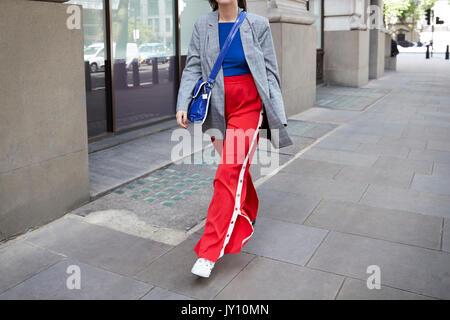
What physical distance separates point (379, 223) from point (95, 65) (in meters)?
4.73

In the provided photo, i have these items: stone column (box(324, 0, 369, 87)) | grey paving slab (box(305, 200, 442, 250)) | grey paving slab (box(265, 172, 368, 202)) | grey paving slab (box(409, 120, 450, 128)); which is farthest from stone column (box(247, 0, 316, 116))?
stone column (box(324, 0, 369, 87))

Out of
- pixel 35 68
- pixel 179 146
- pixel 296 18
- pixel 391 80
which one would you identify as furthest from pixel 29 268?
pixel 391 80

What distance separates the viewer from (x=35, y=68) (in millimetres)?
4105

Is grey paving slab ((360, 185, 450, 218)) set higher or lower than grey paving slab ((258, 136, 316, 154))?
lower

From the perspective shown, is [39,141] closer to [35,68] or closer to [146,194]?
[35,68]

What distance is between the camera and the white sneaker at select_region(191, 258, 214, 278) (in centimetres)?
324

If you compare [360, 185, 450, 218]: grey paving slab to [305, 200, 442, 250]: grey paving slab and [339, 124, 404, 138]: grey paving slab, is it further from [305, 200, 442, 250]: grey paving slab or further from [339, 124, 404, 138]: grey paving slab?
[339, 124, 404, 138]: grey paving slab

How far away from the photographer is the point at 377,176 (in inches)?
227

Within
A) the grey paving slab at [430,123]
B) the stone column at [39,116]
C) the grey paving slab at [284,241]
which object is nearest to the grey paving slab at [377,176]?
the grey paving slab at [284,241]

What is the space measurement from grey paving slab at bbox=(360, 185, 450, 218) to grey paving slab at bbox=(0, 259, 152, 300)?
2589mm

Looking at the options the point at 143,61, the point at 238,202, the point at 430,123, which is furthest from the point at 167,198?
the point at 430,123

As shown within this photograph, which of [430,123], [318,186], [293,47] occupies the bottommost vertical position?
[318,186]

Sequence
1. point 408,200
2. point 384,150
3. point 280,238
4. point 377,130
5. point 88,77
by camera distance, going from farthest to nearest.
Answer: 1. point 377,130
2. point 88,77
3. point 384,150
4. point 408,200
5. point 280,238

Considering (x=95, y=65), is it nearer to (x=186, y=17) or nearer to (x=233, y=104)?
(x=186, y=17)
